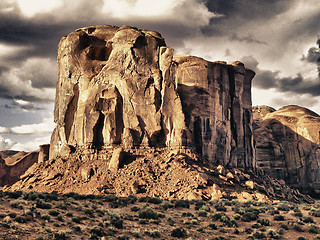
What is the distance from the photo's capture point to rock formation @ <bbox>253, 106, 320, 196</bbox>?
89812 millimetres

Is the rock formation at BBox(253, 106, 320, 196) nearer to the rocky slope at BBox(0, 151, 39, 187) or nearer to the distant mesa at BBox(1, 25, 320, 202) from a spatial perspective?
the distant mesa at BBox(1, 25, 320, 202)

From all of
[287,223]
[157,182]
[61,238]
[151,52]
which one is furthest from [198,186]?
[61,238]

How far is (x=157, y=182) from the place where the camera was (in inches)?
1925

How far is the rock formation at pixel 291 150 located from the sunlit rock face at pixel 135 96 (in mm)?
25303

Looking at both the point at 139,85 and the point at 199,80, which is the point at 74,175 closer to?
the point at 139,85

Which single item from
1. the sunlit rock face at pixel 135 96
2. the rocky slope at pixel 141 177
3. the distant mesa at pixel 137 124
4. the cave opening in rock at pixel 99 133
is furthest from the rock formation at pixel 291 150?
the cave opening in rock at pixel 99 133

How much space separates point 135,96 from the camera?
53.9 m

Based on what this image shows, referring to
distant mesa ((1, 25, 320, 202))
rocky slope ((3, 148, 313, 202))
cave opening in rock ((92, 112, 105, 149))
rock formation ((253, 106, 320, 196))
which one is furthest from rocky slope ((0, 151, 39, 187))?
rock formation ((253, 106, 320, 196))

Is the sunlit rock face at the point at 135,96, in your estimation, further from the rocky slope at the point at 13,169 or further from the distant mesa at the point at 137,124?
the rocky slope at the point at 13,169

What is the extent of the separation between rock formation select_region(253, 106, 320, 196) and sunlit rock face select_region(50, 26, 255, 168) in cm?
2530

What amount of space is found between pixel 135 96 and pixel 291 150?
173 ft

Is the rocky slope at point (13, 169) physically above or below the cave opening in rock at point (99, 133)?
below

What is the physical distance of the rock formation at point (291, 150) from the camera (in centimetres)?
8981

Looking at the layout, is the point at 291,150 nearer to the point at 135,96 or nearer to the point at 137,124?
the point at 137,124
